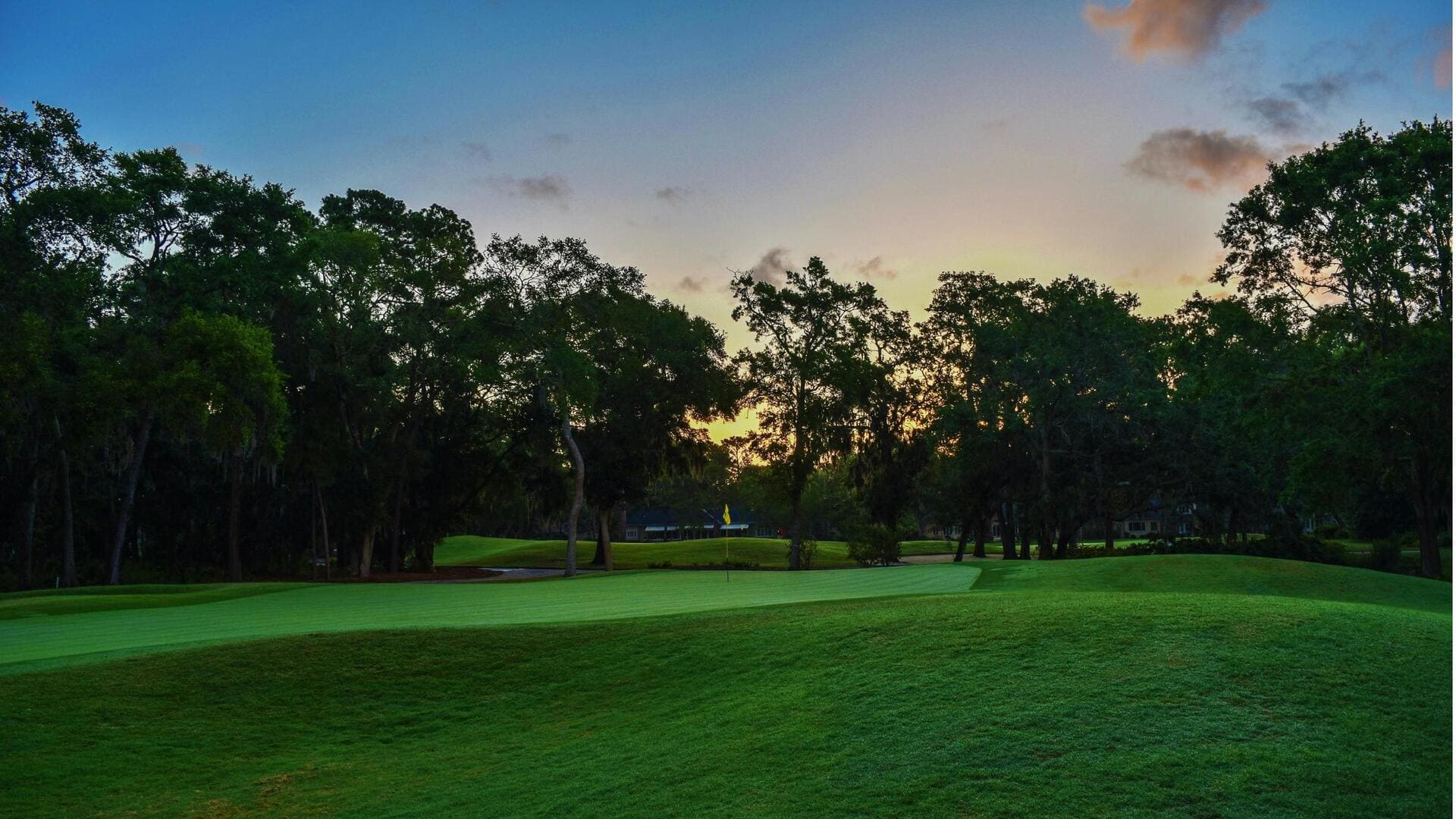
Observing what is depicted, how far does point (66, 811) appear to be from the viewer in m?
8.51

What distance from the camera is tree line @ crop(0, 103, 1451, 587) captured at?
32688mm

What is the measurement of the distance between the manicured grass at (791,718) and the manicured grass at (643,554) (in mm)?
43477

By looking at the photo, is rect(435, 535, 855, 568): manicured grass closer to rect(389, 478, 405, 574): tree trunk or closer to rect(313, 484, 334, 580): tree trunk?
rect(389, 478, 405, 574): tree trunk

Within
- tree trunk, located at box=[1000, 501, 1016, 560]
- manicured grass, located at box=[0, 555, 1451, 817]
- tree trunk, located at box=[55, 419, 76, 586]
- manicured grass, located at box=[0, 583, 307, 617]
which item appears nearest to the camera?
manicured grass, located at box=[0, 555, 1451, 817]

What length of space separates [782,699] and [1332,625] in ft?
20.7

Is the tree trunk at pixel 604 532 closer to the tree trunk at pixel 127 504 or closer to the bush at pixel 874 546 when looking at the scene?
the bush at pixel 874 546

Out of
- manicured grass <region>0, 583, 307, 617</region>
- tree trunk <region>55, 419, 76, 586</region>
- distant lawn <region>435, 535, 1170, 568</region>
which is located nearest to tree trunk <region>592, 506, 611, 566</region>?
distant lawn <region>435, 535, 1170, 568</region>

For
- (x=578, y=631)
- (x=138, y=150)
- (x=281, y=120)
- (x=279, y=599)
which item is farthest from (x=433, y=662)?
(x=138, y=150)

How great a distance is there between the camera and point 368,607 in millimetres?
22828

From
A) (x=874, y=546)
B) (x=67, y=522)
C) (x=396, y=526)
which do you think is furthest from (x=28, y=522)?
(x=874, y=546)

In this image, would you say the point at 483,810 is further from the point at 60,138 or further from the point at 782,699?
the point at 60,138

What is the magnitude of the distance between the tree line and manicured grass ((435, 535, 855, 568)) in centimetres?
705

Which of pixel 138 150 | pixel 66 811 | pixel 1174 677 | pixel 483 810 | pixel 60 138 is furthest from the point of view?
pixel 138 150

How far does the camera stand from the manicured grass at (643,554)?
64.0 metres
